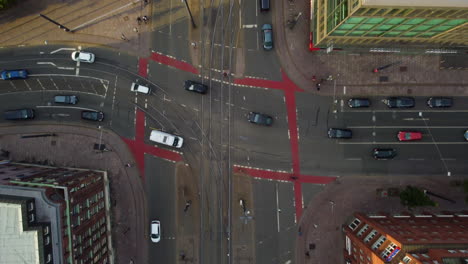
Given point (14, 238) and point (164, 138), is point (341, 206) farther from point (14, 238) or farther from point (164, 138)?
point (14, 238)

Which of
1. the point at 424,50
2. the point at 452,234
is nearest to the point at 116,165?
the point at 452,234

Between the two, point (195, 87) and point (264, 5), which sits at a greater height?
point (264, 5)

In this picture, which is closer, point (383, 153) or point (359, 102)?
point (383, 153)

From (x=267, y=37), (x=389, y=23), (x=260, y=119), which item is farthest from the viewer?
(x=267, y=37)

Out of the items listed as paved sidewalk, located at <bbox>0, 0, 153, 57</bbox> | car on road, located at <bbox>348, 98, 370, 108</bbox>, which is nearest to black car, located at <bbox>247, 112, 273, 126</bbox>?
car on road, located at <bbox>348, 98, 370, 108</bbox>

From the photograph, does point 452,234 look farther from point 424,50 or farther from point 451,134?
point 424,50

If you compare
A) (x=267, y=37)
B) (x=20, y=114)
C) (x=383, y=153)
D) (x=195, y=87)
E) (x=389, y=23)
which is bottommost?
(x=383, y=153)

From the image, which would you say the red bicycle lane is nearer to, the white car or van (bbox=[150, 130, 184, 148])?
van (bbox=[150, 130, 184, 148])

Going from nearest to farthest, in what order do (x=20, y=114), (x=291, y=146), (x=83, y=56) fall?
(x=83, y=56) → (x=20, y=114) → (x=291, y=146)

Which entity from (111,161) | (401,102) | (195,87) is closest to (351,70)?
(401,102)
